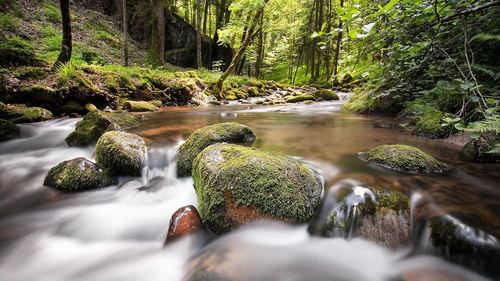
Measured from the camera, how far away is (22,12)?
15.5 metres

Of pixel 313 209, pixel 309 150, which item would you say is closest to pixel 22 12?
pixel 309 150

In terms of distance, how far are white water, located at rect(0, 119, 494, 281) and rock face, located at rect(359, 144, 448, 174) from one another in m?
1.36

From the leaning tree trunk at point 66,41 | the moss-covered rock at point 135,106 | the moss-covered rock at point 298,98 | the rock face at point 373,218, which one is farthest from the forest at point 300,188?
the moss-covered rock at point 298,98

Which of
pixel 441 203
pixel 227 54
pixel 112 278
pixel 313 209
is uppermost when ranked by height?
pixel 227 54

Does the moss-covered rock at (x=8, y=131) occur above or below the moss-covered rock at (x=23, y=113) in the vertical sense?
below

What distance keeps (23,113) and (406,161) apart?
7.86 metres

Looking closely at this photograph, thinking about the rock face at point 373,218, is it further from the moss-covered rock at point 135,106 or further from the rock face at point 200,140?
the moss-covered rock at point 135,106

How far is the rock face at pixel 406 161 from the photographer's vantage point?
3.56 meters

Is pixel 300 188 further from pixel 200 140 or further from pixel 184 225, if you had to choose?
pixel 200 140

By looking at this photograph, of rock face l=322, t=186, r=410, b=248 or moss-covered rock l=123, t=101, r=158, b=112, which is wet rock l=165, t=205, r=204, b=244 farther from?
moss-covered rock l=123, t=101, r=158, b=112

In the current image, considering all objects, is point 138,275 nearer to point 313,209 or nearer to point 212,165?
point 212,165

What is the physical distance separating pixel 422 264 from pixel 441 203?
710mm

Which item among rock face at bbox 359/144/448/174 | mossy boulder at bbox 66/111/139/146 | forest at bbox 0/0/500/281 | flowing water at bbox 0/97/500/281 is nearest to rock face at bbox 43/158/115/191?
forest at bbox 0/0/500/281

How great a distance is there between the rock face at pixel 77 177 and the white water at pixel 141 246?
0.12 meters
